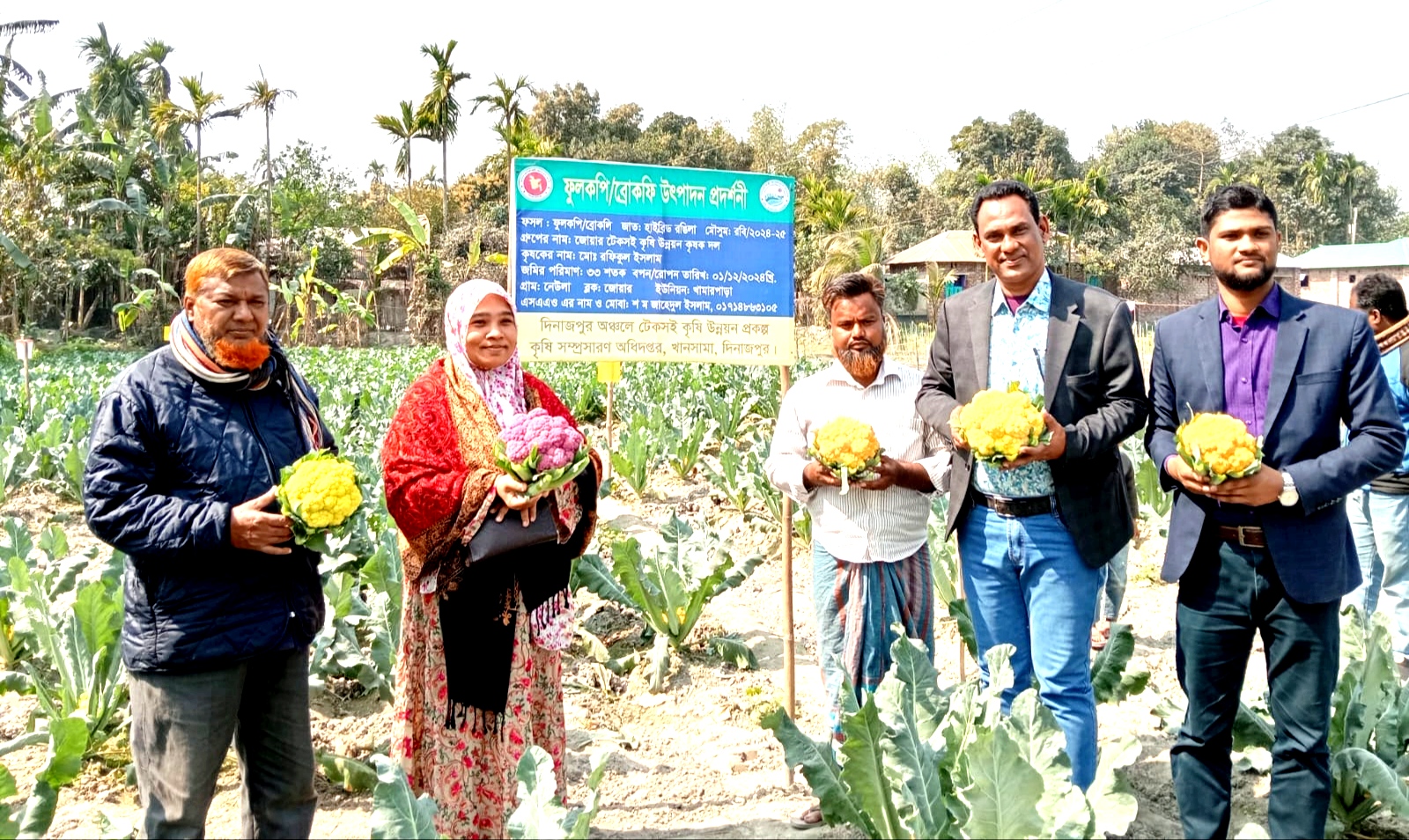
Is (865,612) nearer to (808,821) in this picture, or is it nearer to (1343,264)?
(808,821)

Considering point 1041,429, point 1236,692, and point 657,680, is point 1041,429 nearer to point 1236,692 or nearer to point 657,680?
point 1236,692

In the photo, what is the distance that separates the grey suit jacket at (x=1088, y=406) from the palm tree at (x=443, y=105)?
33762mm

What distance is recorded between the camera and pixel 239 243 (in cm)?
3403

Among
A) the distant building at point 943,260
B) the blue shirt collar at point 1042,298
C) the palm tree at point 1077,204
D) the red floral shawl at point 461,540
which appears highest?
the palm tree at point 1077,204

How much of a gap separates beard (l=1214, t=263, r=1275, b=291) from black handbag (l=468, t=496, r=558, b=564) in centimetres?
203

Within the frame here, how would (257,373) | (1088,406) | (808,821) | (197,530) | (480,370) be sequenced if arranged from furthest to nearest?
(808,821), (480,370), (1088,406), (257,373), (197,530)

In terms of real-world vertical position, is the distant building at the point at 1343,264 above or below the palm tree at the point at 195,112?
below

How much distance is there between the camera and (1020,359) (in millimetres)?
3104

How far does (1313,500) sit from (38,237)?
3538 centimetres

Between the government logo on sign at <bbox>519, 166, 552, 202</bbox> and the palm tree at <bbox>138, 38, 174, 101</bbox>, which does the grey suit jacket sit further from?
the palm tree at <bbox>138, 38, 174, 101</bbox>

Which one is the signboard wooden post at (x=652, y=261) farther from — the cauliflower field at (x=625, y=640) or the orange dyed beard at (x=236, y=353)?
the orange dyed beard at (x=236, y=353)

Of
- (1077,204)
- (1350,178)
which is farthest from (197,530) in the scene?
(1350,178)

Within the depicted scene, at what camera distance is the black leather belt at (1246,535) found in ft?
8.87

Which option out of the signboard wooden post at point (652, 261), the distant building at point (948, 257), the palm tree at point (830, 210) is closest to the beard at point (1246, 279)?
the signboard wooden post at point (652, 261)
